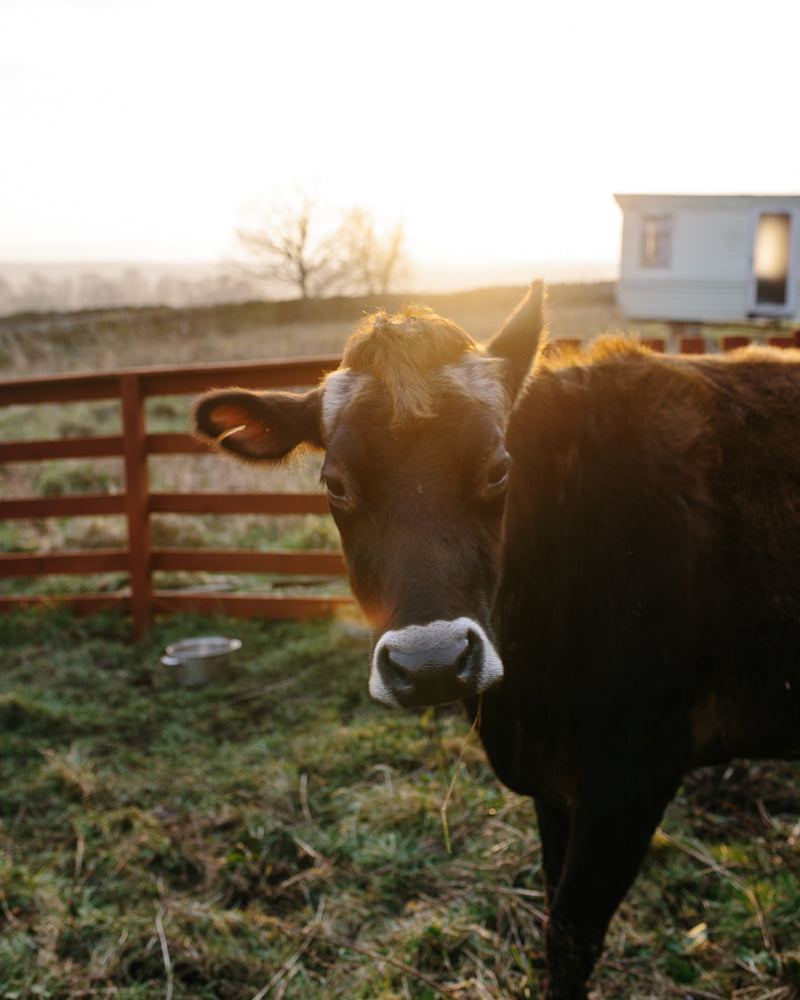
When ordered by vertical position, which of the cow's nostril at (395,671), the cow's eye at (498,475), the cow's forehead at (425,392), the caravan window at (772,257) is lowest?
the cow's nostril at (395,671)

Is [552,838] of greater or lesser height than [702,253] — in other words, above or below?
below

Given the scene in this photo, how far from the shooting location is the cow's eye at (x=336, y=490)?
7.09ft

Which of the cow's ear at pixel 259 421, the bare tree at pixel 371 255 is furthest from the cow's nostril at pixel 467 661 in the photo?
the bare tree at pixel 371 255

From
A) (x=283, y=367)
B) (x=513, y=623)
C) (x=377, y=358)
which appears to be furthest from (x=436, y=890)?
(x=283, y=367)

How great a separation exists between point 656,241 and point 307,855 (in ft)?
71.4

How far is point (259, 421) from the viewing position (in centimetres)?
258

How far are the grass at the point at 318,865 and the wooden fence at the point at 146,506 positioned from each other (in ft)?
4.20

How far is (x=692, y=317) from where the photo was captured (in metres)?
21.6

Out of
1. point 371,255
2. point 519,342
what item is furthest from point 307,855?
point 371,255

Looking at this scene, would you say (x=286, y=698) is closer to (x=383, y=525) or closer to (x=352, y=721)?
(x=352, y=721)

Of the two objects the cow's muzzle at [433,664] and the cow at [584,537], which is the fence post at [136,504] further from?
the cow's muzzle at [433,664]

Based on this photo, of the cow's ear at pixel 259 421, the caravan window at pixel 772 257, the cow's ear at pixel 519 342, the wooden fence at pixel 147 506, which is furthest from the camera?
the caravan window at pixel 772 257

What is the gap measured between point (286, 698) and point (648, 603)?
116 inches

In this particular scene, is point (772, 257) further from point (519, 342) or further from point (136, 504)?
point (519, 342)
